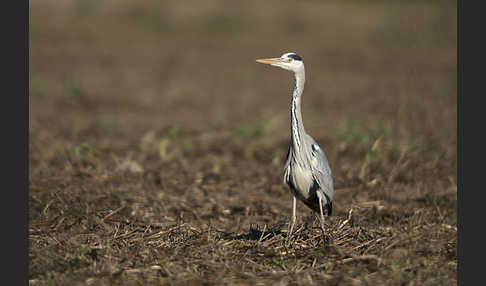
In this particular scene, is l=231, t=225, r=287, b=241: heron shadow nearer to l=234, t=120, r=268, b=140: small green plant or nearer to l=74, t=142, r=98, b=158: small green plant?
l=74, t=142, r=98, b=158: small green plant

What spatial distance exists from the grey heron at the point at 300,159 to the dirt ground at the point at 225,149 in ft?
1.23

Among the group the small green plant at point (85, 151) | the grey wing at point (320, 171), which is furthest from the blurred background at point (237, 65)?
the grey wing at point (320, 171)

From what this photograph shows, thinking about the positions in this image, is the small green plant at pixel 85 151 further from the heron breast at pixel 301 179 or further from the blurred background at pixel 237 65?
the heron breast at pixel 301 179

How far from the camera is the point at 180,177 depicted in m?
6.68

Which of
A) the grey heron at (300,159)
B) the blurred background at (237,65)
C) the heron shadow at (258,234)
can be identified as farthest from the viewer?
the blurred background at (237,65)

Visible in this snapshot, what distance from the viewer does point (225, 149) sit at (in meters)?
7.95

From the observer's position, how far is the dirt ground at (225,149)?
12.8 ft

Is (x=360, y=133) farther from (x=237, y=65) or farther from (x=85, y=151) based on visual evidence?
(x=237, y=65)

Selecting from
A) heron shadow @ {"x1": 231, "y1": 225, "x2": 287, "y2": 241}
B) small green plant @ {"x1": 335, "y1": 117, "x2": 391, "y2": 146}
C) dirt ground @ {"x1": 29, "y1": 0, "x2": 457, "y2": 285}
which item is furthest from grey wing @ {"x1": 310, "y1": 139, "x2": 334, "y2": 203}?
small green plant @ {"x1": 335, "y1": 117, "x2": 391, "y2": 146}

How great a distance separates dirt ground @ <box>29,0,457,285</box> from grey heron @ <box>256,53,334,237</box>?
0.37 meters

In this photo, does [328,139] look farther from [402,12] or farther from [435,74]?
[435,74]

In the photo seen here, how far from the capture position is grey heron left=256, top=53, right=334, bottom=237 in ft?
15.0

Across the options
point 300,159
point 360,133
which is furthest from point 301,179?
point 360,133

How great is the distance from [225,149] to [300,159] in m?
3.44
